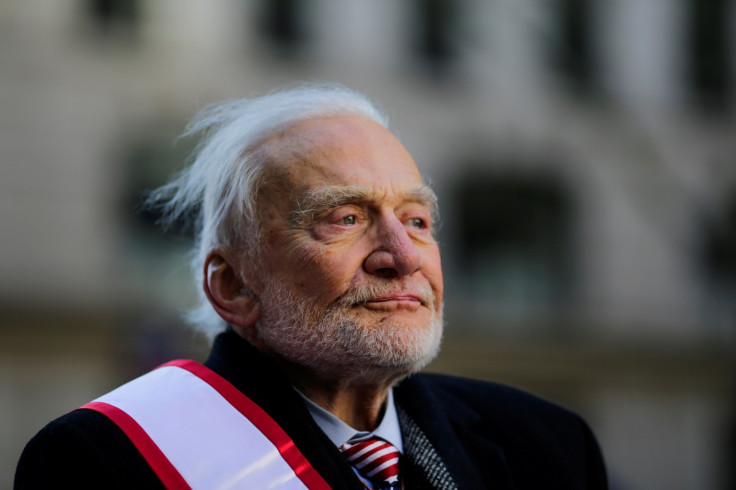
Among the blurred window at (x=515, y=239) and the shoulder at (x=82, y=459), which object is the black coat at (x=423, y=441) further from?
the blurred window at (x=515, y=239)

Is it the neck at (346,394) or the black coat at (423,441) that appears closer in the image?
the black coat at (423,441)

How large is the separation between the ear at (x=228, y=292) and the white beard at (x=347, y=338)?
0.34 feet

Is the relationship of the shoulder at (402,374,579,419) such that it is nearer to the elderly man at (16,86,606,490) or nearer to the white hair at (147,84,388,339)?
the elderly man at (16,86,606,490)

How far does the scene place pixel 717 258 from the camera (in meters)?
15.4

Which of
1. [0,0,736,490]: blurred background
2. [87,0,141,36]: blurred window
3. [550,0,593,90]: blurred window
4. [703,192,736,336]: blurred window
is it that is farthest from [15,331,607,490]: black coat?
[703,192,736,336]: blurred window

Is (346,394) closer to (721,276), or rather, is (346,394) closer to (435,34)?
(435,34)

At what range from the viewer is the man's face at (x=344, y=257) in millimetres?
2338

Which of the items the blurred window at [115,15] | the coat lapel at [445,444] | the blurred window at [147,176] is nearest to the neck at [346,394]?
the coat lapel at [445,444]

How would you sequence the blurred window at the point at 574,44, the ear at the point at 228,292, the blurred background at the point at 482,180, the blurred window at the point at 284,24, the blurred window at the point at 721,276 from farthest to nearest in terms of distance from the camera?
the blurred window at the point at 721,276 < the blurred window at the point at 574,44 < the blurred window at the point at 284,24 < the blurred background at the point at 482,180 < the ear at the point at 228,292

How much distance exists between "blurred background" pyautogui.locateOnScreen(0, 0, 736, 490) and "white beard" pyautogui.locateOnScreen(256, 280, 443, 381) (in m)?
6.81

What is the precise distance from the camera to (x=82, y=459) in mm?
2018

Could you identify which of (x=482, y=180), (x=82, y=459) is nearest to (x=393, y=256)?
(x=82, y=459)

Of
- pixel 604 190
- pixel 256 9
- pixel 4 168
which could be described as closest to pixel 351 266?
A: pixel 4 168

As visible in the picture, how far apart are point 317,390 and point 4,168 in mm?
9744
